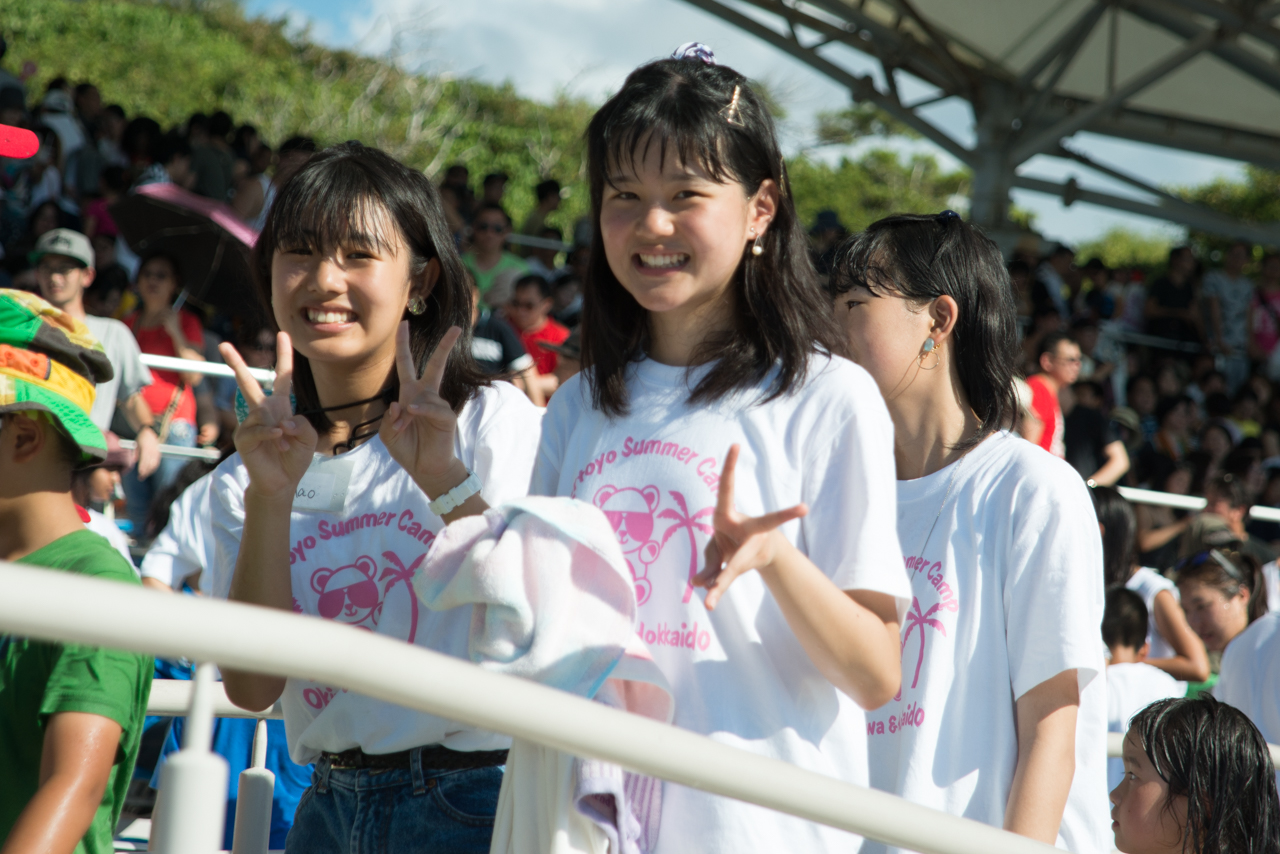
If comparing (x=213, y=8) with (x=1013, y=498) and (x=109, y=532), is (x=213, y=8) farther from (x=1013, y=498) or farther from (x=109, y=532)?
(x=1013, y=498)

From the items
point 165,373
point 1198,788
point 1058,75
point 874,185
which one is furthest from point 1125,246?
point 1198,788

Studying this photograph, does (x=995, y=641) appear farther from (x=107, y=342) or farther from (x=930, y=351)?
(x=107, y=342)

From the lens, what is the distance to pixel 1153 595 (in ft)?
17.7

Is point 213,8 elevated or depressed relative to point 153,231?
elevated

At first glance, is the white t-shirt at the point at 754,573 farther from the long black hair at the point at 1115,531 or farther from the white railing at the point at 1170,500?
the white railing at the point at 1170,500

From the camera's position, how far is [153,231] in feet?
24.9

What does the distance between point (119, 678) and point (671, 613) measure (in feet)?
3.09

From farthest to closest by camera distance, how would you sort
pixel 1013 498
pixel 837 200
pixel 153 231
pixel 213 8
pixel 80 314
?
pixel 837 200, pixel 213 8, pixel 153 231, pixel 80 314, pixel 1013 498

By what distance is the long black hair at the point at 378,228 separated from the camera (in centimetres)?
204

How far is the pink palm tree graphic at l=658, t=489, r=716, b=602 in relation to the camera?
148 centimetres

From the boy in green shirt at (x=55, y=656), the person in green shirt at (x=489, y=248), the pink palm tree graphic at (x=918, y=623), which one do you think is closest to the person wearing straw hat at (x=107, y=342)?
the person in green shirt at (x=489, y=248)

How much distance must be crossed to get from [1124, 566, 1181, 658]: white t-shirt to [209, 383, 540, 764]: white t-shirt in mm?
4194

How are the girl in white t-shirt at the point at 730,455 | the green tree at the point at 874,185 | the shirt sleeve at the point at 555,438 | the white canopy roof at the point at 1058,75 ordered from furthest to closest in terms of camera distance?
the green tree at the point at 874,185 → the white canopy roof at the point at 1058,75 → the shirt sleeve at the point at 555,438 → the girl in white t-shirt at the point at 730,455

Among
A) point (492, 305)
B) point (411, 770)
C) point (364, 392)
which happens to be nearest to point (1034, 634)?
point (411, 770)
